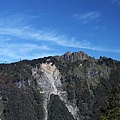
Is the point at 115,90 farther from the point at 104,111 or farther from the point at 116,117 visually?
the point at 116,117

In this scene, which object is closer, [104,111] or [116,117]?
[116,117]

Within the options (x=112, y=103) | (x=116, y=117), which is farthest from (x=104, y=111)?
(x=116, y=117)

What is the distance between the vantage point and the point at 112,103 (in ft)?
154

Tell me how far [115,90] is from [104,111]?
4.42 meters

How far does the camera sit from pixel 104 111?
159 ft

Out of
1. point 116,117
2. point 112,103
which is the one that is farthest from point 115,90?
point 116,117

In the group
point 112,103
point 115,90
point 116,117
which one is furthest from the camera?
point 115,90

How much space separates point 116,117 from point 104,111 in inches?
241

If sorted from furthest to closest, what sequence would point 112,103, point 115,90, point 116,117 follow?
1. point 115,90
2. point 112,103
3. point 116,117

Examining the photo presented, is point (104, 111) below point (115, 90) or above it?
below

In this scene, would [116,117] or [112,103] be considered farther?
[112,103]

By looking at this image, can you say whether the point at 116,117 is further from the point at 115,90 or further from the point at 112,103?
the point at 115,90

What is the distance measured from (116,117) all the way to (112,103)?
4595mm

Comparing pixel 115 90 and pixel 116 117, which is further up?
pixel 115 90
